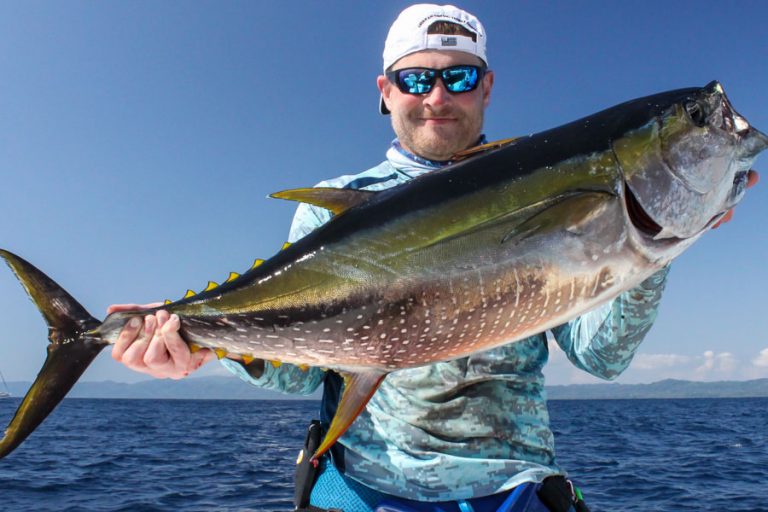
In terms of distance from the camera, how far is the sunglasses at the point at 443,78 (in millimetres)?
3816

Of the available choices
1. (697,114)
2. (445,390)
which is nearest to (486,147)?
(697,114)

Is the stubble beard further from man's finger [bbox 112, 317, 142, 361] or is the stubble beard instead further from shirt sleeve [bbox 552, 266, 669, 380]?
man's finger [bbox 112, 317, 142, 361]

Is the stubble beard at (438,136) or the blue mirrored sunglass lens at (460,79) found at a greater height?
the blue mirrored sunglass lens at (460,79)

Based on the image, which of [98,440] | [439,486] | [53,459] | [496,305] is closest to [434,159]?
[496,305]

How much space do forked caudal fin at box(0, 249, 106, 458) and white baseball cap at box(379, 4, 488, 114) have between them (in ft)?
7.88

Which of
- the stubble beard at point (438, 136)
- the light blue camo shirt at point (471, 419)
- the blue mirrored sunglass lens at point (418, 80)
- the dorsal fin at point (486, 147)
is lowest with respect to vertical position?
the light blue camo shirt at point (471, 419)

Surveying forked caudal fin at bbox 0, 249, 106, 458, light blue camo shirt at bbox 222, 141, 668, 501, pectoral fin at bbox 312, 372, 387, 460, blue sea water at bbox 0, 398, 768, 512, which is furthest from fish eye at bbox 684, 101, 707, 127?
blue sea water at bbox 0, 398, 768, 512

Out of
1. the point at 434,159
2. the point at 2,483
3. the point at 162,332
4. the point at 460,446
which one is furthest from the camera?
the point at 2,483

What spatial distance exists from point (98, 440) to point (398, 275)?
1318 inches

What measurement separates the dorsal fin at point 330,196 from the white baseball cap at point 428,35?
145 centimetres

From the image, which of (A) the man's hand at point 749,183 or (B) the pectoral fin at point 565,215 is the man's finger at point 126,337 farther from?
(A) the man's hand at point 749,183

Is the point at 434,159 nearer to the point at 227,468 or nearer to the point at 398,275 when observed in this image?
the point at 398,275

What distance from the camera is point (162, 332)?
292 cm

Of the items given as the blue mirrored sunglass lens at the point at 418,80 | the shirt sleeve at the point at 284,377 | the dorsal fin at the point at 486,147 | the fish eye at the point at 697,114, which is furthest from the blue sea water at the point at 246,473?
the fish eye at the point at 697,114
